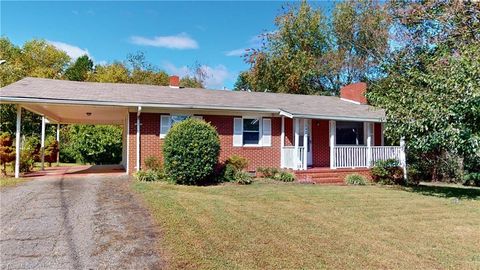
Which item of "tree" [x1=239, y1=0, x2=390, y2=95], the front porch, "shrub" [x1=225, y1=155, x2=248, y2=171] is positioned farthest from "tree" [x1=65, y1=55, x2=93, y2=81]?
"shrub" [x1=225, y1=155, x2=248, y2=171]

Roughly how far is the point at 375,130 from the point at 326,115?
432cm

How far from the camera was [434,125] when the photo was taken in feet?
36.7

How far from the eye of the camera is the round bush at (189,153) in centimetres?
1166

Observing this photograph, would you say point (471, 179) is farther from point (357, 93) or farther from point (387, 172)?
point (357, 93)

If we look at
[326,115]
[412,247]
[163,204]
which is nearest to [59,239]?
[163,204]

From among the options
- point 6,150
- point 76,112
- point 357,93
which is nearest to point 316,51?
point 357,93

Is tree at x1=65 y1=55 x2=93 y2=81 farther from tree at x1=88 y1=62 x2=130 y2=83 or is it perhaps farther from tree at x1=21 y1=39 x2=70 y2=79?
tree at x1=21 y1=39 x2=70 y2=79

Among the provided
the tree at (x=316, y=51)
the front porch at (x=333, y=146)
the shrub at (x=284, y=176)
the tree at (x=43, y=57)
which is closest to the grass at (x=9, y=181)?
Answer: the shrub at (x=284, y=176)

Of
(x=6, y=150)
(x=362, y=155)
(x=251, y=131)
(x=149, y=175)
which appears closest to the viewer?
(x=149, y=175)

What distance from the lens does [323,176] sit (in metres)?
14.8

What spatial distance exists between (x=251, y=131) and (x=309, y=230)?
30.3ft

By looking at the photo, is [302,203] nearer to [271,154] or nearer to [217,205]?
[217,205]

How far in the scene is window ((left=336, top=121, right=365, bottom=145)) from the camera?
1762cm

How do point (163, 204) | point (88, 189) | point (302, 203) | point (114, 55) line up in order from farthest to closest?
point (114, 55) < point (88, 189) < point (302, 203) < point (163, 204)
